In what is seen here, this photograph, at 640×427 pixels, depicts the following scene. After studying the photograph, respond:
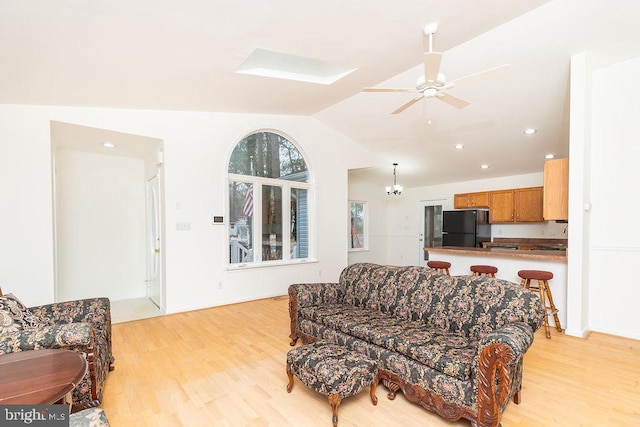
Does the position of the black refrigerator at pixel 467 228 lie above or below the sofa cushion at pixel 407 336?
above

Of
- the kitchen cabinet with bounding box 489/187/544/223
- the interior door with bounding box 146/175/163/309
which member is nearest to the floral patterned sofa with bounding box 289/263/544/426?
the interior door with bounding box 146/175/163/309

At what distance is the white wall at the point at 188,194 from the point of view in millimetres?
3498

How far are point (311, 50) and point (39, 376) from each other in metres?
3.17

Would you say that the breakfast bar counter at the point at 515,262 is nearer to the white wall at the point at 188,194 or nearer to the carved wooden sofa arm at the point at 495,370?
the white wall at the point at 188,194

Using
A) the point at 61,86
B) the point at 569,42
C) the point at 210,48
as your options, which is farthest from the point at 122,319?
the point at 569,42

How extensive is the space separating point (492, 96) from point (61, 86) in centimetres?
515

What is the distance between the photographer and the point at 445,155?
6.20 m

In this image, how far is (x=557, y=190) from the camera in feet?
12.3

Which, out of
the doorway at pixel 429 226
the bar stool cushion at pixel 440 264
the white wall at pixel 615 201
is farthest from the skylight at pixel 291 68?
the doorway at pixel 429 226

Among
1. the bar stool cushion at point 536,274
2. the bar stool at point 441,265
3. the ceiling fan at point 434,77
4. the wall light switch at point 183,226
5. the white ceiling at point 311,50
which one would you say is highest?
the white ceiling at point 311,50

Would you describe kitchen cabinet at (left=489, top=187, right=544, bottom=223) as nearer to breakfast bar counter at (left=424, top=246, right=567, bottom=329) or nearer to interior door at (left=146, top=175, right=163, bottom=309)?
breakfast bar counter at (left=424, top=246, right=567, bottom=329)

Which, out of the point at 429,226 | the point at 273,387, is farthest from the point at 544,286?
the point at 429,226

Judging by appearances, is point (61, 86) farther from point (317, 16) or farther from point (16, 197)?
point (317, 16)

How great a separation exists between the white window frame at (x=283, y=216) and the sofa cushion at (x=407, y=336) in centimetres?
239
